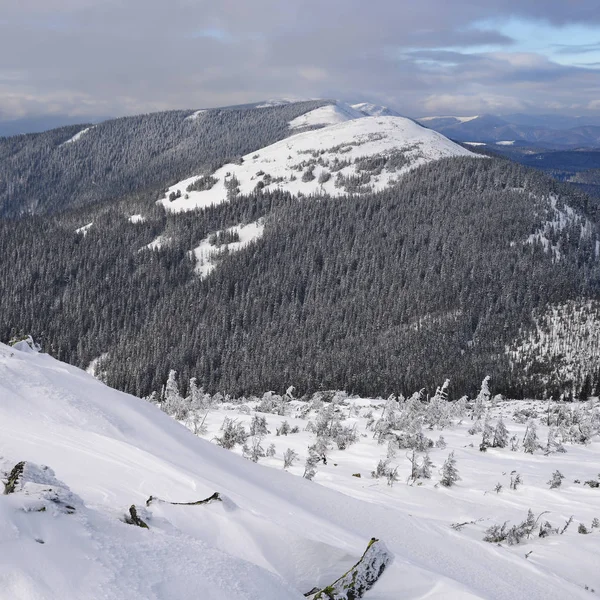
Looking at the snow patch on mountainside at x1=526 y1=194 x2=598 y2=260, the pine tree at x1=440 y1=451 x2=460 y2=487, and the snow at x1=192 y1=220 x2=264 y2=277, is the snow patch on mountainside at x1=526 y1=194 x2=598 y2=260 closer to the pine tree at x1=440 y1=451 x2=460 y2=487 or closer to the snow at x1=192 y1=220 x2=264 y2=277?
the snow at x1=192 y1=220 x2=264 y2=277

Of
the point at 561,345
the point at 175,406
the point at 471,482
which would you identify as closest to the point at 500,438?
the point at 471,482

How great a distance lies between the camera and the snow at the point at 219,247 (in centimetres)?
15588

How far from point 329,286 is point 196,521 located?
132 m

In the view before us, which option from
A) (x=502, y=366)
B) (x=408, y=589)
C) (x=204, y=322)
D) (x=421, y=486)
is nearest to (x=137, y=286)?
(x=204, y=322)

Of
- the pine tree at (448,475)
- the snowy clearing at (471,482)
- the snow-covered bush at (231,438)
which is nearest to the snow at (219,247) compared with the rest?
the snowy clearing at (471,482)

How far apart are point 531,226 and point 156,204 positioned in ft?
428

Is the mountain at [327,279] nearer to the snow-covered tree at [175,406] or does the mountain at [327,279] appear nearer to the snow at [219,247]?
the snow at [219,247]

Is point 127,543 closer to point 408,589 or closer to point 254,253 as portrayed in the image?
point 408,589

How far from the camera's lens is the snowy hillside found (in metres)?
5.33

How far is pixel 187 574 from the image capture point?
5582 mm

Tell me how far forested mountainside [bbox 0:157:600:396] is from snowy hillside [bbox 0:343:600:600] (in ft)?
227

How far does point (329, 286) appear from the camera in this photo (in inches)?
5472

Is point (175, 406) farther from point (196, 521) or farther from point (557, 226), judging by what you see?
point (557, 226)

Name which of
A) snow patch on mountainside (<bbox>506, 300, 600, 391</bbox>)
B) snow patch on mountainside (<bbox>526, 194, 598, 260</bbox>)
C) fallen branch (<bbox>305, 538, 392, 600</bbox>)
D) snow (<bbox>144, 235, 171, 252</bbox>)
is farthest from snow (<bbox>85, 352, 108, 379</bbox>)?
fallen branch (<bbox>305, 538, 392, 600</bbox>)
